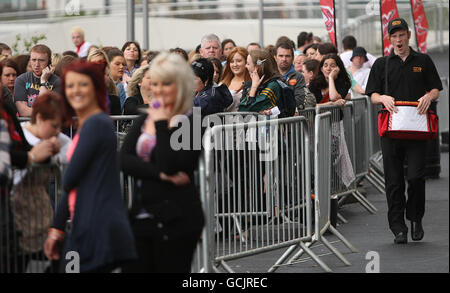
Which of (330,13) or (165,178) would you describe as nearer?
(165,178)

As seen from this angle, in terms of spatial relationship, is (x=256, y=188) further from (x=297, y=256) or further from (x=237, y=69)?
(x=237, y=69)

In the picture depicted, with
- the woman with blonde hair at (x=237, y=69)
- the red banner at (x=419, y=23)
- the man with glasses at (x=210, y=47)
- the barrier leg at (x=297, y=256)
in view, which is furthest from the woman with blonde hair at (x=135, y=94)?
the red banner at (x=419, y=23)

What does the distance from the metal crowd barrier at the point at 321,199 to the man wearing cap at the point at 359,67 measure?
772 centimetres

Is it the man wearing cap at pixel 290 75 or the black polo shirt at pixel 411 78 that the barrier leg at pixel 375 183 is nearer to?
the man wearing cap at pixel 290 75

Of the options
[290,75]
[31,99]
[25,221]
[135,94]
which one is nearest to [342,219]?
[290,75]

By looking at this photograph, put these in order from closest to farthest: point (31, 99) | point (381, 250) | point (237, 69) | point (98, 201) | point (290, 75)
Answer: point (98, 201) → point (381, 250) → point (31, 99) → point (237, 69) → point (290, 75)

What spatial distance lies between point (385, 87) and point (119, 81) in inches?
142

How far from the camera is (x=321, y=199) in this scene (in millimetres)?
10016

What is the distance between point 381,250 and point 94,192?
5080mm

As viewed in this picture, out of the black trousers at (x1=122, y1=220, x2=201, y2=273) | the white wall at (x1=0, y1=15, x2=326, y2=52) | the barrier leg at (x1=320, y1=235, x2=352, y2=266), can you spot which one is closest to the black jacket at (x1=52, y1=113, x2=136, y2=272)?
the black trousers at (x1=122, y1=220, x2=201, y2=273)

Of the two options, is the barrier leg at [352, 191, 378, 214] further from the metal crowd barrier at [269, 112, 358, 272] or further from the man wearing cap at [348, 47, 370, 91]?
the man wearing cap at [348, 47, 370, 91]

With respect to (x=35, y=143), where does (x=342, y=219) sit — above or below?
below

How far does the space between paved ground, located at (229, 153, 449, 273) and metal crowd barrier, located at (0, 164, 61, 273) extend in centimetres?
321

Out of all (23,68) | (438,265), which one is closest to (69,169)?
(438,265)
